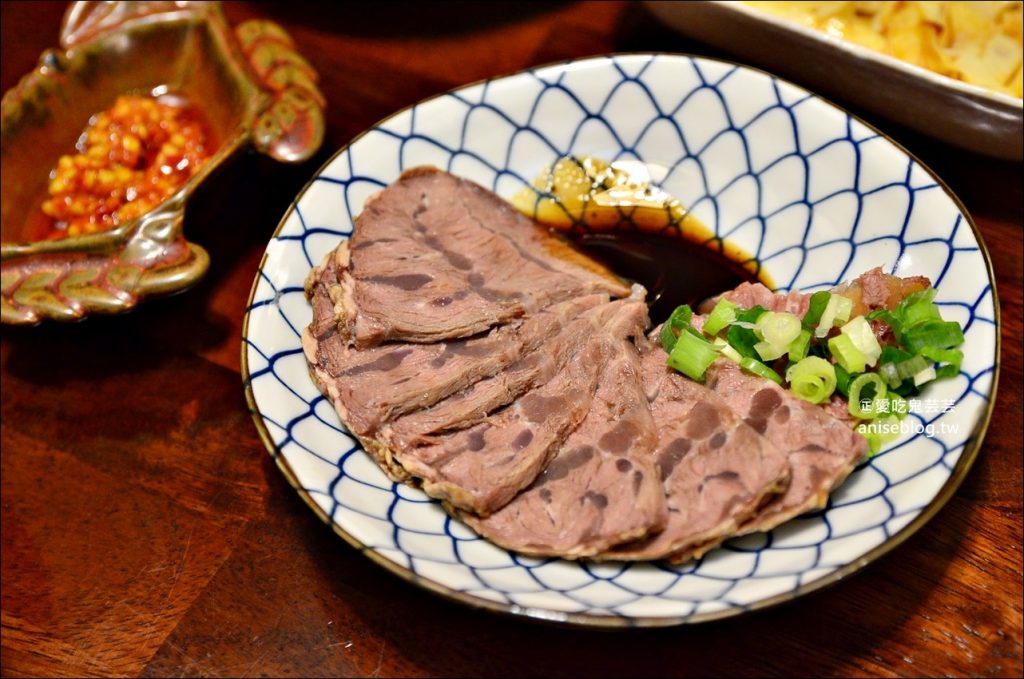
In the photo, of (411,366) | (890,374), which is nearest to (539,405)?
(411,366)

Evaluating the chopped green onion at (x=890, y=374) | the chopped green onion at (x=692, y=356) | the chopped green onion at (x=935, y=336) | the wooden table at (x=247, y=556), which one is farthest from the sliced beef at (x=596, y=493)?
the chopped green onion at (x=935, y=336)

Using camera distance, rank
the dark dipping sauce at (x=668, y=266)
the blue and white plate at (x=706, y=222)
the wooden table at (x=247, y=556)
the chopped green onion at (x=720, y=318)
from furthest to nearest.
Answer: the dark dipping sauce at (x=668, y=266), the chopped green onion at (x=720, y=318), the wooden table at (x=247, y=556), the blue and white plate at (x=706, y=222)

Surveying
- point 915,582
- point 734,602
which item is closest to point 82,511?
point 734,602

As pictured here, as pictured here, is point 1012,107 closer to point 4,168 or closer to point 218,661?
point 218,661

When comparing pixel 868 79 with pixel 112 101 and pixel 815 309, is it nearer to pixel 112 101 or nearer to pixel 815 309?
pixel 815 309

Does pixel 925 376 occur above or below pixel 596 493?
above

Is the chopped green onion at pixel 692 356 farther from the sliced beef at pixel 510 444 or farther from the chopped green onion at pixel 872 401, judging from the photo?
the chopped green onion at pixel 872 401
